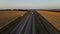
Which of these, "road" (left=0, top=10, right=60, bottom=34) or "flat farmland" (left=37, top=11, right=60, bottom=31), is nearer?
"road" (left=0, top=10, right=60, bottom=34)

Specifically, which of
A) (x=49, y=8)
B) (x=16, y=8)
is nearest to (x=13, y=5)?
(x=16, y=8)

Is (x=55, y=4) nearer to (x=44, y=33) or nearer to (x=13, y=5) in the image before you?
(x=13, y=5)

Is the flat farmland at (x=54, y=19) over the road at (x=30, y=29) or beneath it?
over

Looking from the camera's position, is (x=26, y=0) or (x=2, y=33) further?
(x=26, y=0)

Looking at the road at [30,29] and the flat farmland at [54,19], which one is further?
the flat farmland at [54,19]

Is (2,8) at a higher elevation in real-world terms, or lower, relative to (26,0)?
lower

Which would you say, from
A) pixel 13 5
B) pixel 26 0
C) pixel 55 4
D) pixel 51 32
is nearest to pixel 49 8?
pixel 55 4

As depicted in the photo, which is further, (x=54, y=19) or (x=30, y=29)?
(x=54, y=19)

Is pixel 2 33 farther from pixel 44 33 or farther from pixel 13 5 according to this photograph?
pixel 13 5

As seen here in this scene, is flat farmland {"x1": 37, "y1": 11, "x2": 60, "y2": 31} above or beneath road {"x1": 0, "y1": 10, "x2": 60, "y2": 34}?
above
